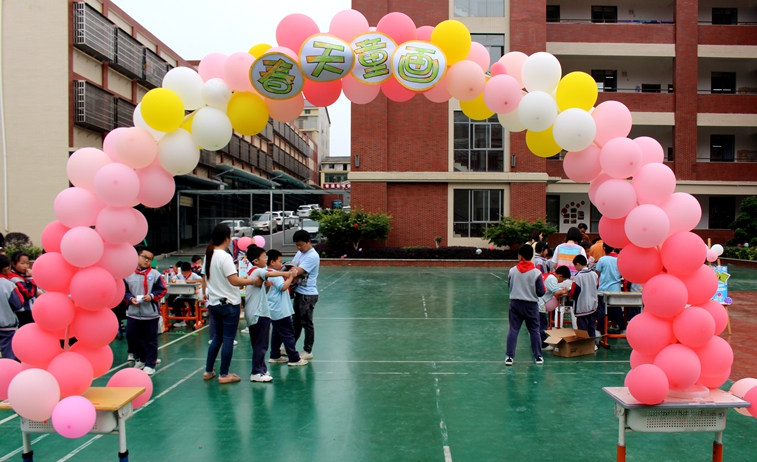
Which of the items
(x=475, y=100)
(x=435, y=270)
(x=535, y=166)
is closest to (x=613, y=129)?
(x=475, y=100)

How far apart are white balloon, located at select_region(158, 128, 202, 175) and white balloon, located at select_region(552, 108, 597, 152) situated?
3376 millimetres

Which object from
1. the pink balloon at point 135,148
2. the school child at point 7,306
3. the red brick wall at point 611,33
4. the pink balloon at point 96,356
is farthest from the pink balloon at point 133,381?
the red brick wall at point 611,33

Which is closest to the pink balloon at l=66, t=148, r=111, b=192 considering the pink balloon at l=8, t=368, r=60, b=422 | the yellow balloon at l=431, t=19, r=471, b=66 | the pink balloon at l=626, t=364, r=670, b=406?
the pink balloon at l=8, t=368, r=60, b=422

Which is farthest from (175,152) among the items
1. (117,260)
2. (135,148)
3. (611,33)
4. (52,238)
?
(611,33)

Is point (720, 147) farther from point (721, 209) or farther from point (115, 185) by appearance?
point (115, 185)

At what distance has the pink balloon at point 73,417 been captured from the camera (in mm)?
3820

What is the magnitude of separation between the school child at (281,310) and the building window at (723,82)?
28946 mm

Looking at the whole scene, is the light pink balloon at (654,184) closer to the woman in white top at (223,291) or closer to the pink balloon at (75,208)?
the woman in white top at (223,291)

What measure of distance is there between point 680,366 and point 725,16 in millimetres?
30995

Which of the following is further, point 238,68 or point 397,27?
point 397,27

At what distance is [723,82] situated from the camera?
27594 millimetres

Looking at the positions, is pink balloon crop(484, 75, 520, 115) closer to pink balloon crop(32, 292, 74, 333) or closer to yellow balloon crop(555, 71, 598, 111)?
yellow balloon crop(555, 71, 598, 111)

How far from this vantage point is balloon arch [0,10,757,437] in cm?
410

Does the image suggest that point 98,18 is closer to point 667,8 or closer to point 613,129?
point 613,129
